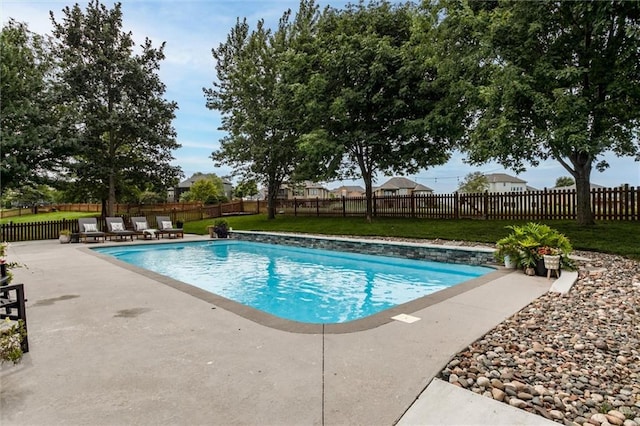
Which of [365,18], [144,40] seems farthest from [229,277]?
[144,40]

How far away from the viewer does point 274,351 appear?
2881 millimetres

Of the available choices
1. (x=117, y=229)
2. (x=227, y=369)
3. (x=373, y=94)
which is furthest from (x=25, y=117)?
(x=227, y=369)

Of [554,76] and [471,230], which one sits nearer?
[554,76]

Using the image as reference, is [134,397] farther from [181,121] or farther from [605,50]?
[181,121]

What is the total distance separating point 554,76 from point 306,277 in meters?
7.38

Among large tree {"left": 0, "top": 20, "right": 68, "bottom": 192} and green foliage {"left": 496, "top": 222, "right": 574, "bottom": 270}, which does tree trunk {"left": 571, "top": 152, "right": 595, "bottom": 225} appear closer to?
green foliage {"left": 496, "top": 222, "right": 574, "bottom": 270}

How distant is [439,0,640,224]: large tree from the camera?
741 cm

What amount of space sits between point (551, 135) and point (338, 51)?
8531 mm

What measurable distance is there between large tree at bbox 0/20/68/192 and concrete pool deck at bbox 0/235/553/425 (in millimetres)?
12009

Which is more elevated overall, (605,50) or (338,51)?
(338,51)

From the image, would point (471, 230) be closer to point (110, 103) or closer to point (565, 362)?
point (565, 362)

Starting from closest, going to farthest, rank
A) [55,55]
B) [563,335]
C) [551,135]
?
[563,335], [551,135], [55,55]

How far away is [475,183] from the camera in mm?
42094

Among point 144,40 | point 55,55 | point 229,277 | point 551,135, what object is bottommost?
point 229,277
